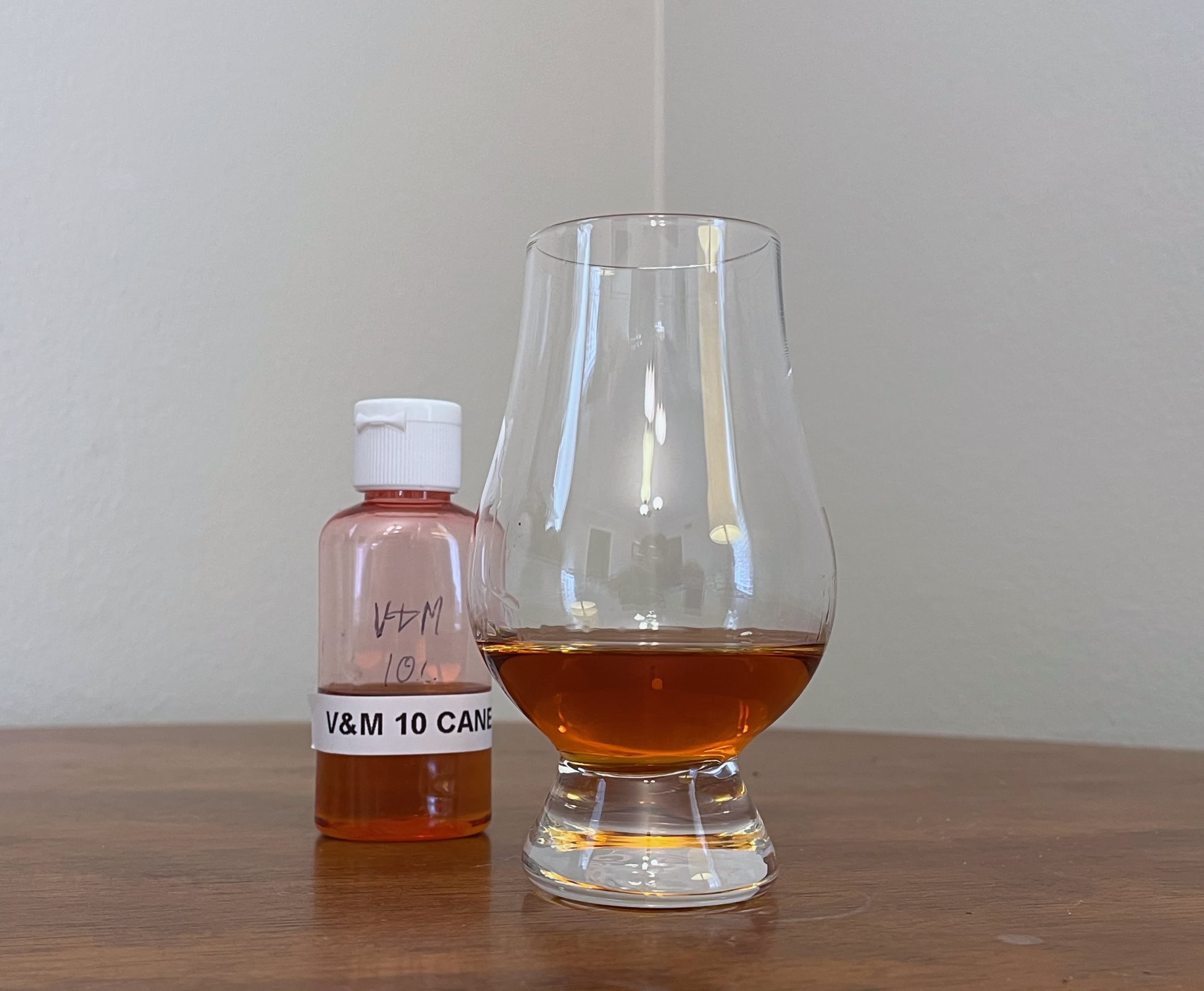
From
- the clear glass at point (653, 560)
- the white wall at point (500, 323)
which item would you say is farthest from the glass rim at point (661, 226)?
the white wall at point (500, 323)

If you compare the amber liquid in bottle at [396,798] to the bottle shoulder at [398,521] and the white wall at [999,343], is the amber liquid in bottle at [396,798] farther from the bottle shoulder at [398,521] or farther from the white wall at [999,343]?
the white wall at [999,343]

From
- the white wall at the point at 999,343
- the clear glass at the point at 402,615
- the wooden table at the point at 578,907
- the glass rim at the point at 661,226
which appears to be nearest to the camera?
the wooden table at the point at 578,907

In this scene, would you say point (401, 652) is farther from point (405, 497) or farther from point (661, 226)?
point (661, 226)

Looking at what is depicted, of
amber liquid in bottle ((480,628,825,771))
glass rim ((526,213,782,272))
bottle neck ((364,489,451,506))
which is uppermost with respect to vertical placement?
glass rim ((526,213,782,272))

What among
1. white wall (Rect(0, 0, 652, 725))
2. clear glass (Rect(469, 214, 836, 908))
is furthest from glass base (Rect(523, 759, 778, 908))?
white wall (Rect(0, 0, 652, 725))

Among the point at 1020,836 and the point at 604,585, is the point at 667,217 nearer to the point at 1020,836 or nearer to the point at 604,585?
the point at 604,585

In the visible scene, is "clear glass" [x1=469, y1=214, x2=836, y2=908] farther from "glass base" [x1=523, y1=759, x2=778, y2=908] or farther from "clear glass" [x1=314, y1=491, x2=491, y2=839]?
"clear glass" [x1=314, y1=491, x2=491, y2=839]
